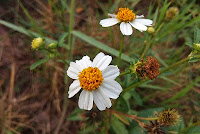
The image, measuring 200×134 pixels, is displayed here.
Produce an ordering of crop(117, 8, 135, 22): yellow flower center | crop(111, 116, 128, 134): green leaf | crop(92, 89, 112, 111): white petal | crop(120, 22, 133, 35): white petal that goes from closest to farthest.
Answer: crop(92, 89, 112, 111): white petal < crop(120, 22, 133, 35): white petal < crop(117, 8, 135, 22): yellow flower center < crop(111, 116, 128, 134): green leaf

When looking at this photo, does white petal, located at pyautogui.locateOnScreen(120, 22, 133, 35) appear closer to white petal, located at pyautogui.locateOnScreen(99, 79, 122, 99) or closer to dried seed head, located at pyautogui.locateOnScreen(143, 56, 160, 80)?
dried seed head, located at pyautogui.locateOnScreen(143, 56, 160, 80)

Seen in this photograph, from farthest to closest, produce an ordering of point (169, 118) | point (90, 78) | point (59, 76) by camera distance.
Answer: point (59, 76), point (169, 118), point (90, 78)

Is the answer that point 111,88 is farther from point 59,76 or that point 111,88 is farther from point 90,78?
point 59,76

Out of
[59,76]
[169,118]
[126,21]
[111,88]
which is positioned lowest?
[169,118]

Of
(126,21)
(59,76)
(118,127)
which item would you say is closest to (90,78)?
(126,21)

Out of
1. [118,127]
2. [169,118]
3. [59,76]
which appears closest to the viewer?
[169,118]

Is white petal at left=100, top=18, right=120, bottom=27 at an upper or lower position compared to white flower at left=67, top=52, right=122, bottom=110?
upper

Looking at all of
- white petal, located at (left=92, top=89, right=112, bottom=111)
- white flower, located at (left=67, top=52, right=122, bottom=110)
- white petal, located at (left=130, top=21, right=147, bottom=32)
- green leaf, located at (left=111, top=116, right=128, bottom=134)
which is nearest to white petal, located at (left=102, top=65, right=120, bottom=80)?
white flower, located at (left=67, top=52, right=122, bottom=110)
